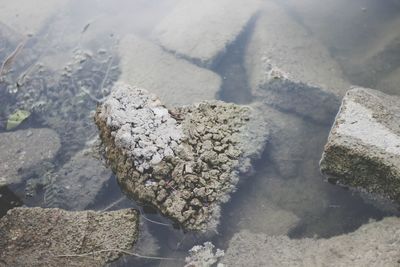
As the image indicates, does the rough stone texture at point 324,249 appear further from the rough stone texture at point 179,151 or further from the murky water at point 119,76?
the rough stone texture at point 179,151

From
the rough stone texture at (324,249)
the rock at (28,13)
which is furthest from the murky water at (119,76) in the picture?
the rough stone texture at (324,249)

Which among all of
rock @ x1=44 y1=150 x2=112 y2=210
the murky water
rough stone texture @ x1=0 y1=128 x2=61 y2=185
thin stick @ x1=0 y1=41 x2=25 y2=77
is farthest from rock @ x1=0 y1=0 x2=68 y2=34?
rock @ x1=44 y1=150 x2=112 y2=210

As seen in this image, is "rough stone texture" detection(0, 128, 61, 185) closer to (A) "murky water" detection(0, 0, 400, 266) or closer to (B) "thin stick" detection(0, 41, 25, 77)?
(A) "murky water" detection(0, 0, 400, 266)

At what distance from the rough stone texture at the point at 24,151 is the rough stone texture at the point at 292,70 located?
6.66ft

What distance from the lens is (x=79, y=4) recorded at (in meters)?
5.36

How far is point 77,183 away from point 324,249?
78.2 inches

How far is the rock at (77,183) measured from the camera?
10.1 feet

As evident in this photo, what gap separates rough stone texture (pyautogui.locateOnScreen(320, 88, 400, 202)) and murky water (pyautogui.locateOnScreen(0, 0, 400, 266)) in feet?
0.68

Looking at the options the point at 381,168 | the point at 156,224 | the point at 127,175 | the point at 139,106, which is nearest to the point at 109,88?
the point at 139,106

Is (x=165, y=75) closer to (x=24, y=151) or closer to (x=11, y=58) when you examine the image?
(x=24, y=151)

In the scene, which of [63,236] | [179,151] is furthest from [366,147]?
[63,236]

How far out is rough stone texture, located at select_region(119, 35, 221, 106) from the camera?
12.4ft

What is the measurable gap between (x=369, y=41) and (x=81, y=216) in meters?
3.42

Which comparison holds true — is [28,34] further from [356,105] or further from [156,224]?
[356,105]
